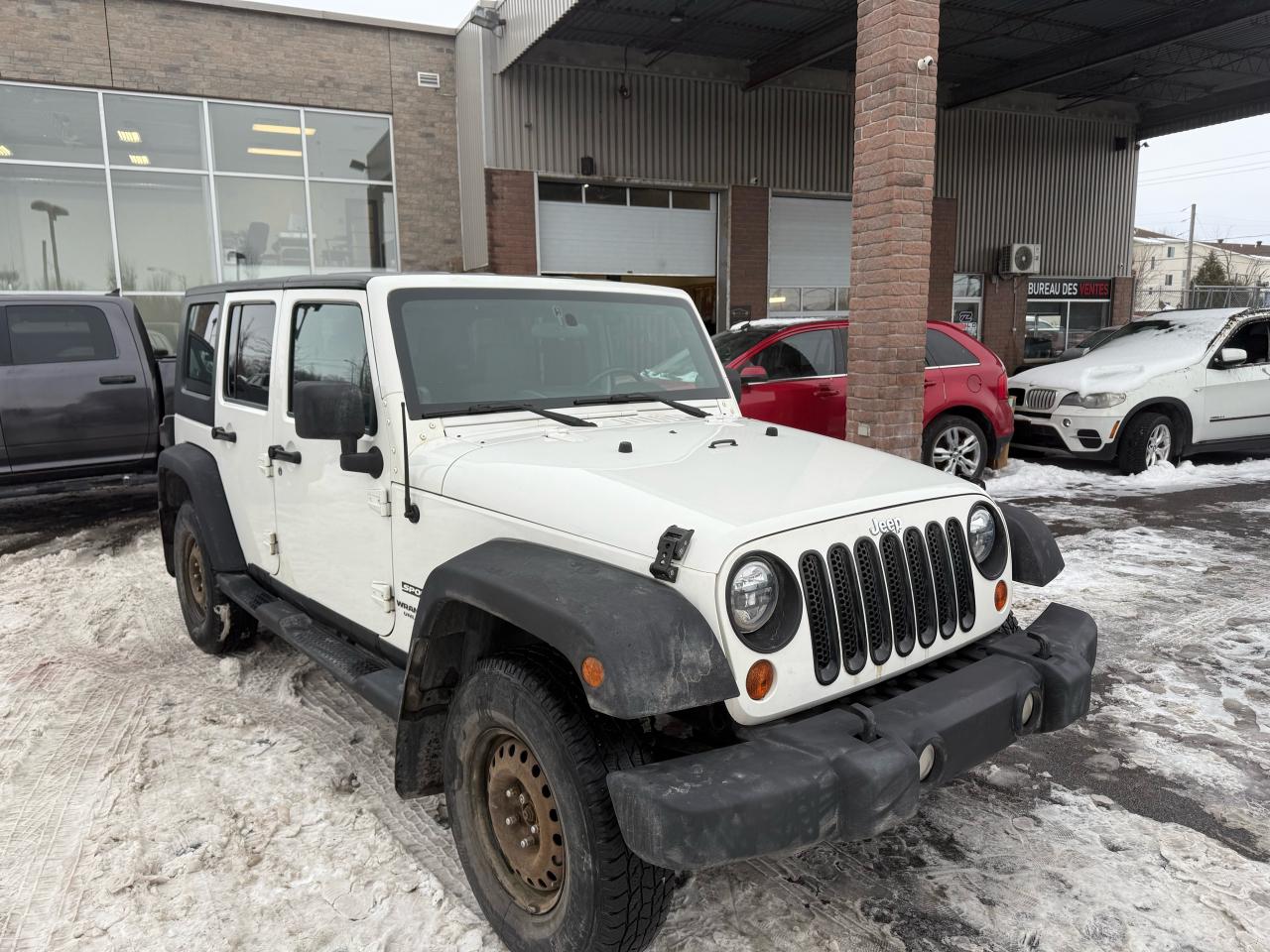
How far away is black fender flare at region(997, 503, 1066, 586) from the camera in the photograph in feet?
9.86

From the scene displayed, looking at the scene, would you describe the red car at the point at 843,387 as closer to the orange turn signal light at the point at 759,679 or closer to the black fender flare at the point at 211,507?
the black fender flare at the point at 211,507

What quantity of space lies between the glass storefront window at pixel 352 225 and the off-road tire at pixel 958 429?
997cm

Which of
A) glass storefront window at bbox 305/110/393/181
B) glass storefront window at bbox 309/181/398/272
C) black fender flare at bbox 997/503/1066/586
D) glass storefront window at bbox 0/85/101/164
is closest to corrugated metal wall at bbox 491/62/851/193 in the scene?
glass storefront window at bbox 305/110/393/181

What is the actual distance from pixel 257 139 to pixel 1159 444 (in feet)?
44.3

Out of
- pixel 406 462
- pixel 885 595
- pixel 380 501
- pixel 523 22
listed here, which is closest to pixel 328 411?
pixel 406 462

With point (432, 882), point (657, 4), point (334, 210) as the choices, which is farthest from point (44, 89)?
point (432, 882)

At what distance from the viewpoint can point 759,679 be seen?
7.31ft

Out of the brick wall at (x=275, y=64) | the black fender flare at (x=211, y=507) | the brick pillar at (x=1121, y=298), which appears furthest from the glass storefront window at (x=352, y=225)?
the brick pillar at (x=1121, y=298)

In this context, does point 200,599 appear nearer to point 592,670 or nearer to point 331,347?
point 331,347

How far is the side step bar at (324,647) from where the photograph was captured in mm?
2986

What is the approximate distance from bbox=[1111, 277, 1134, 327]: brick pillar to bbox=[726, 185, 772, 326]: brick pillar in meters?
9.45

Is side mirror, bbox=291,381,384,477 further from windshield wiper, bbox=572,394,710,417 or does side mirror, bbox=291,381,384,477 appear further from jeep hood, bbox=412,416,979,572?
windshield wiper, bbox=572,394,710,417

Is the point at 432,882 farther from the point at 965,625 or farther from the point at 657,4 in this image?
the point at 657,4

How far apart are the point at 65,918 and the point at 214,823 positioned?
54 cm
